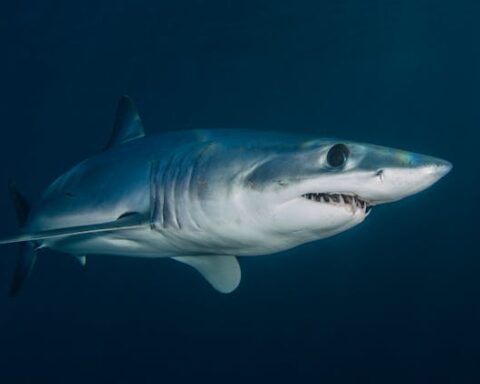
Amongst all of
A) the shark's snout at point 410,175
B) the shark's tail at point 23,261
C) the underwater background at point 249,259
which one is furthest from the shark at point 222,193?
the underwater background at point 249,259

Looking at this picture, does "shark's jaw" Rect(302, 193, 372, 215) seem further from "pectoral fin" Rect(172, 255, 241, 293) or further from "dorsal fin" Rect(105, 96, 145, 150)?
"dorsal fin" Rect(105, 96, 145, 150)

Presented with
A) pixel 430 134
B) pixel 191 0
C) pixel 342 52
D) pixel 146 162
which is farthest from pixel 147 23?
pixel 430 134

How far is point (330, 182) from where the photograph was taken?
2.63 meters

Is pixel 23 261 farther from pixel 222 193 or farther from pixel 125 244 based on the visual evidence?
pixel 222 193

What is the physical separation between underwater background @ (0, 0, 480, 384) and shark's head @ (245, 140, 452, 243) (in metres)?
13.7

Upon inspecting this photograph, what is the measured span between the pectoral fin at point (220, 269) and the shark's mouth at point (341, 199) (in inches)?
77.0

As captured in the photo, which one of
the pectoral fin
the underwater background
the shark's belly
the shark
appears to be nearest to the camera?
the shark

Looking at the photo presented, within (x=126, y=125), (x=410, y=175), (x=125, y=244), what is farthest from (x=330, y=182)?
(x=126, y=125)

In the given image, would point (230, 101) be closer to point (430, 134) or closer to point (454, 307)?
point (430, 134)

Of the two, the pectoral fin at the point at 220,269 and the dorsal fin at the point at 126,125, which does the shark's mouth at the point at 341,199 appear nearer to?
the pectoral fin at the point at 220,269

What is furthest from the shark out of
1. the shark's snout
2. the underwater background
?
the underwater background

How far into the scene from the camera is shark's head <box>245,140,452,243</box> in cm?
248

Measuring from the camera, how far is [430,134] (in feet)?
150

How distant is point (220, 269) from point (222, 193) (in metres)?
1.70
